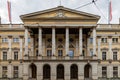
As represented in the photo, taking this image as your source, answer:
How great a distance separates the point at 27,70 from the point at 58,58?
6.47m

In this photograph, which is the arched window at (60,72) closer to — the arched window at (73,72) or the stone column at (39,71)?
the arched window at (73,72)

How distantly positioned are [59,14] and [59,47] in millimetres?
8175

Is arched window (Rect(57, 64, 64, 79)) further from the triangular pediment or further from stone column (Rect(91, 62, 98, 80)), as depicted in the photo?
the triangular pediment

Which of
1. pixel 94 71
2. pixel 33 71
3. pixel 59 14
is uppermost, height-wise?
pixel 59 14

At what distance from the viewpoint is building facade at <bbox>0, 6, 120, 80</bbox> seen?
66188 mm

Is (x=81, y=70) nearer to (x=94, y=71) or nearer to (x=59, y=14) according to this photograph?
(x=94, y=71)

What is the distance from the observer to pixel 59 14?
67.2 metres

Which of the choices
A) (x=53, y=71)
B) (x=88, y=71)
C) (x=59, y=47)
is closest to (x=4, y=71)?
(x=53, y=71)

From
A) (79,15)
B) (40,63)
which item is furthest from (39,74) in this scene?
(79,15)

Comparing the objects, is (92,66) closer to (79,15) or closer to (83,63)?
(83,63)

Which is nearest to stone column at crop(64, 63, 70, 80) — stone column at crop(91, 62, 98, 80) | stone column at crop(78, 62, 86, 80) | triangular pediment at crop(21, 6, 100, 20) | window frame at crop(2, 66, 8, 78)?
stone column at crop(78, 62, 86, 80)

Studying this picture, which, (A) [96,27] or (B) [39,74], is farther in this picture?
(A) [96,27]

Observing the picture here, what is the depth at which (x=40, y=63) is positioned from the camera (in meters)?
66.1

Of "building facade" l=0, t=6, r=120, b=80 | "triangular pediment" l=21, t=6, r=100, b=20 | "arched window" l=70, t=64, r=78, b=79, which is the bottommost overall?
"arched window" l=70, t=64, r=78, b=79
